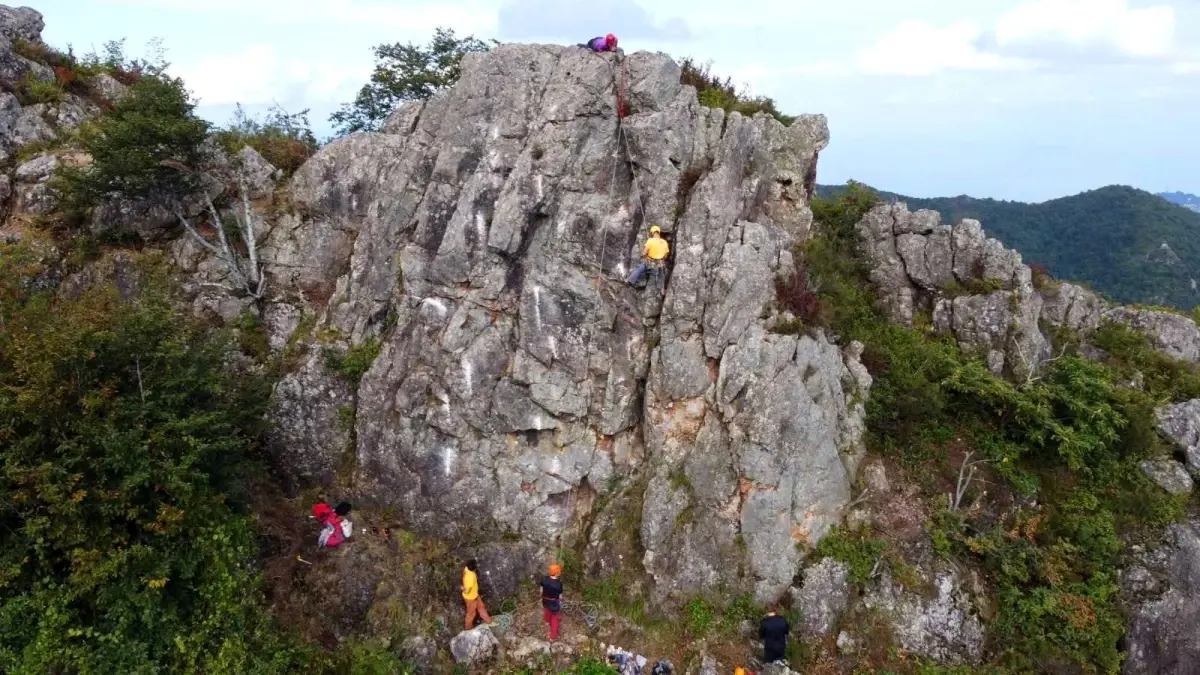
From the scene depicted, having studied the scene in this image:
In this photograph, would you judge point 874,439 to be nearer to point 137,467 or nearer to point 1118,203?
point 137,467

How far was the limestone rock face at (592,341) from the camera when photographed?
45.4 feet

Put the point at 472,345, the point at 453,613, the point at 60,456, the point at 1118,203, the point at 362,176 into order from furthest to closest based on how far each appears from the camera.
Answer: the point at 1118,203
the point at 362,176
the point at 472,345
the point at 453,613
the point at 60,456

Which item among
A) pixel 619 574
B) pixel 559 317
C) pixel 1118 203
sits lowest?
pixel 619 574

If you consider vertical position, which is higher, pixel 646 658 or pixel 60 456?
pixel 60 456

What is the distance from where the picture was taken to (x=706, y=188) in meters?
14.9

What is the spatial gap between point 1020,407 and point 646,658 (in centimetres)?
1054

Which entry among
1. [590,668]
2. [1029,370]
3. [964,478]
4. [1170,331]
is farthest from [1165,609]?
[590,668]

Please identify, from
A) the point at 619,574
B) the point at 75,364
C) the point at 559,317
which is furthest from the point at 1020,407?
the point at 75,364

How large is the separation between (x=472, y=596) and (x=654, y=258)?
8720 millimetres

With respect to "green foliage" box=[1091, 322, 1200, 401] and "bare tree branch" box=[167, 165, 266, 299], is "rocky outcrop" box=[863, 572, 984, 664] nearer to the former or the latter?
"green foliage" box=[1091, 322, 1200, 401]

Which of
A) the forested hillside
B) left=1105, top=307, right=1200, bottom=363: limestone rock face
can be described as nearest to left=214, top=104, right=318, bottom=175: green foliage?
left=1105, top=307, right=1200, bottom=363: limestone rock face

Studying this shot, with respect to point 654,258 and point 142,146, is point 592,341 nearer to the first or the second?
point 654,258

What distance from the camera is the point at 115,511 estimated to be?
440 inches

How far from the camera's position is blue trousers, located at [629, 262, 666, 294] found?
581 inches
